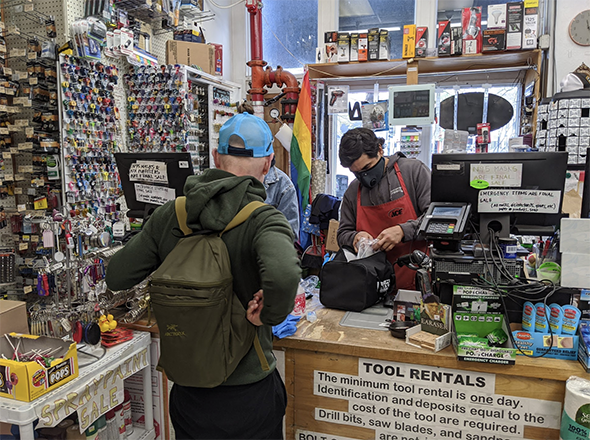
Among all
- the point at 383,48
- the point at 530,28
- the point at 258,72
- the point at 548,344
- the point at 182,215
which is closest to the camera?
the point at 182,215

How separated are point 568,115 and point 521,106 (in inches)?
43.8

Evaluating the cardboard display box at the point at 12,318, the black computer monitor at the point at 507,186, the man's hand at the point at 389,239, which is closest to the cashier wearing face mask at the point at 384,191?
the man's hand at the point at 389,239

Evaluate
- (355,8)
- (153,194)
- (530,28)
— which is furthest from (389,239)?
(355,8)

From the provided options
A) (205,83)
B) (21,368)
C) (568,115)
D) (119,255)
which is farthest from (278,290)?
(205,83)

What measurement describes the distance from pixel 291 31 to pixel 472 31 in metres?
2.21

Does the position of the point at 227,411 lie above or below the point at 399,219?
below

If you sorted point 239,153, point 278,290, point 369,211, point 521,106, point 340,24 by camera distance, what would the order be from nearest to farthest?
point 278,290, point 239,153, point 369,211, point 521,106, point 340,24

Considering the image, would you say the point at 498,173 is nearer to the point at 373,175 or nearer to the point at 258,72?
the point at 373,175

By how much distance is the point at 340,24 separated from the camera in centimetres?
507

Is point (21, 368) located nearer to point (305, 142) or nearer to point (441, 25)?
point (305, 142)

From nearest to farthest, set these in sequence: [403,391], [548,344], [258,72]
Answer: [548,344], [403,391], [258,72]

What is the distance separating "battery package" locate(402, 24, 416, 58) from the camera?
404cm

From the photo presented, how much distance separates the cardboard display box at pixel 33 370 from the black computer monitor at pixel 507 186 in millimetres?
1633

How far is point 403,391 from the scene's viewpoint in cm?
180
